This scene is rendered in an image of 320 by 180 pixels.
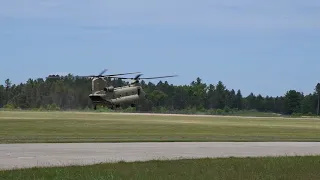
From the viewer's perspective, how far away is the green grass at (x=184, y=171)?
15672mm

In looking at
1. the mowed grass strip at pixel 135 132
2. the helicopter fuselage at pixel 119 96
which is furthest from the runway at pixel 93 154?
the helicopter fuselage at pixel 119 96

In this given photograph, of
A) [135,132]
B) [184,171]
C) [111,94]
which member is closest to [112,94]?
[111,94]

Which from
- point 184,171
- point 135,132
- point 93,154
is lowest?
point 184,171

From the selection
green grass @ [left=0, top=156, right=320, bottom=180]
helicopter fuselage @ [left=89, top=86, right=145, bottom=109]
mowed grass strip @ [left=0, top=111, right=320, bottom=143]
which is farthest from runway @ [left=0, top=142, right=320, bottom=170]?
helicopter fuselage @ [left=89, top=86, right=145, bottom=109]

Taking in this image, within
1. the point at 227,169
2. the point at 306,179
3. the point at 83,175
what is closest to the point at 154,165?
the point at 227,169

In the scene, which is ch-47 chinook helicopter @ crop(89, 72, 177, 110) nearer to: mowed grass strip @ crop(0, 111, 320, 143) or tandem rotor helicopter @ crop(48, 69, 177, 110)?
tandem rotor helicopter @ crop(48, 69, 177, 110)

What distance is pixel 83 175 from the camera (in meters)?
15.7

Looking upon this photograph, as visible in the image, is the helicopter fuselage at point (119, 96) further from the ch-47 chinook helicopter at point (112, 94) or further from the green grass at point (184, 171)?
the green grass at point (184, 171)

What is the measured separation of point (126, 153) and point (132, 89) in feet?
292

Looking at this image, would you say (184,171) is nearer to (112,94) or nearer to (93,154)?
(93,154)

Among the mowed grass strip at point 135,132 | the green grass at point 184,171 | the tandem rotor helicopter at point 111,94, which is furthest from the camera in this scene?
the tandem rotor helicopter at point 111,94

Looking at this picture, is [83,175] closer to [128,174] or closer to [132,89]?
[128,174]

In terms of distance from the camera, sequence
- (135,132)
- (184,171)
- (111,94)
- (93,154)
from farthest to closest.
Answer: (111,94)
(135,132)
(93,154)
(184,171)

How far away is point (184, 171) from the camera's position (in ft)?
56.1
